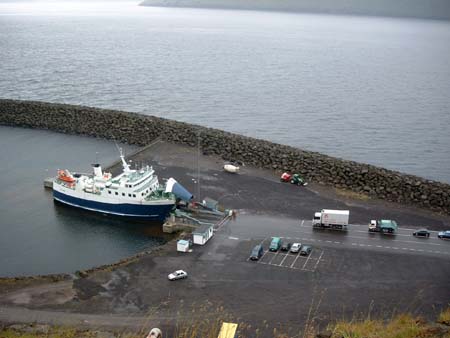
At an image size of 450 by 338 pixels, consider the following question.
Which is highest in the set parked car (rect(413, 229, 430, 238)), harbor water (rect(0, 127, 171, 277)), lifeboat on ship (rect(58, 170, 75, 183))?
lifeboat on ship (rect(58, 170, 75, 183))

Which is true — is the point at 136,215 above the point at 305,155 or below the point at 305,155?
below

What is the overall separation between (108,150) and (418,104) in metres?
63.4

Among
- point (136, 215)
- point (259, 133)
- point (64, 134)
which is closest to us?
point (136, 215)

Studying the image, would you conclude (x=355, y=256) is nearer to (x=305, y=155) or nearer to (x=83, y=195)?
(x=305, y=155)

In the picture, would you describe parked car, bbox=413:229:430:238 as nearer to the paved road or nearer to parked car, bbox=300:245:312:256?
the paved road

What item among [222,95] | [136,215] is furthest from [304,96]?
[136,215]

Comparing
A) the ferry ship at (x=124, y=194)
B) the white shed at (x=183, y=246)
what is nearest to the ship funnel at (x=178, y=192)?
the ferry ship at (x=124, y=194)

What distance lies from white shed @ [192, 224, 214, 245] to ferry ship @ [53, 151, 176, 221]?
6.20 meters

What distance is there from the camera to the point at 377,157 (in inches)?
2712

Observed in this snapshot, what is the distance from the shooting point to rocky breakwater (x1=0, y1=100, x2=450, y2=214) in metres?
47.4

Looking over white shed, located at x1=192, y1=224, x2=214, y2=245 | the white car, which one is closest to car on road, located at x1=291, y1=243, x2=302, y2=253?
white shed, located at x1=192, y1=224, x2=214, y2=245

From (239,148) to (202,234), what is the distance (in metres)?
21.9

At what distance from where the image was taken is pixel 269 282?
32.9m

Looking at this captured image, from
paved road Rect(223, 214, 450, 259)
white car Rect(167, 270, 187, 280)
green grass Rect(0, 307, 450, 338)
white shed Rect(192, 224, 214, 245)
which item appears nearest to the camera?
green grass Rect(0, 307, 450, 338)
